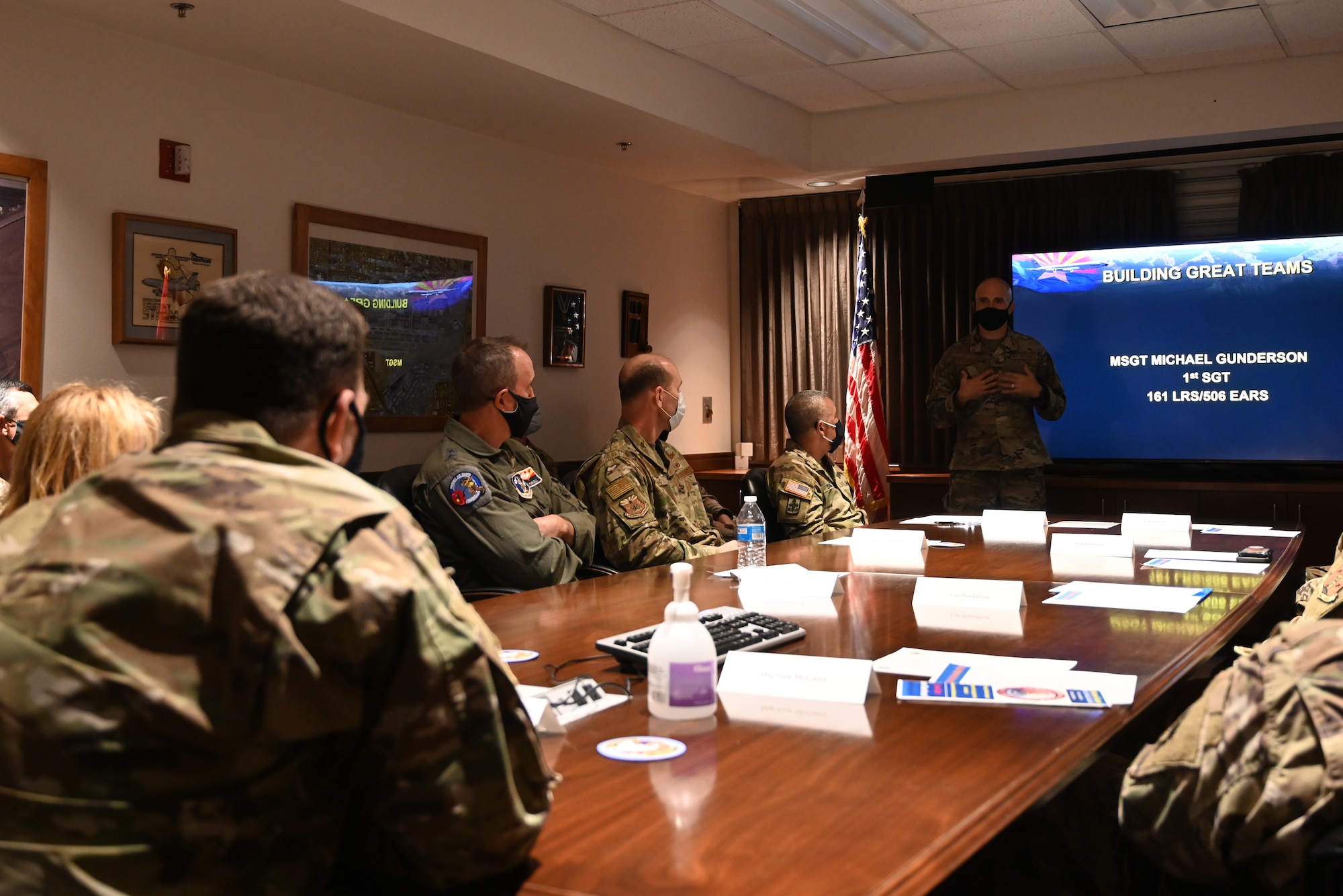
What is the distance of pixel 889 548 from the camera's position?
3.19m

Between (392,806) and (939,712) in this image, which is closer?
(392,806)

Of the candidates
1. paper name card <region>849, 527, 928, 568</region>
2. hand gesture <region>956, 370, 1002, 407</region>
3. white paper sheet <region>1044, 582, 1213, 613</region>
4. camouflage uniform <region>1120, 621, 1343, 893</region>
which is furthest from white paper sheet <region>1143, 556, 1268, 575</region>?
hand gesture <region>956, 370, 1002, 407</region>

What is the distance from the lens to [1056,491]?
623cm

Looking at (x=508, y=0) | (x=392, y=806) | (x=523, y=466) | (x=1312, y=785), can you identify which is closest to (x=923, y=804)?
(x=1312, y=785)

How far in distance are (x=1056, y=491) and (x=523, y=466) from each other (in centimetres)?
351

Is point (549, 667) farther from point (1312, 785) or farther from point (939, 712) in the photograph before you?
point (1312, 785)

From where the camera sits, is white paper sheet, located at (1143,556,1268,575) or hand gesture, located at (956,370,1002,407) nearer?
white paper sheet, located at (1143,556,1268,575)

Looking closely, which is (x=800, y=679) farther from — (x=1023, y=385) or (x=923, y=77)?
(x=923, y=77)

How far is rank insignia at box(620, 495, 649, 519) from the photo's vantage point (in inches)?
151

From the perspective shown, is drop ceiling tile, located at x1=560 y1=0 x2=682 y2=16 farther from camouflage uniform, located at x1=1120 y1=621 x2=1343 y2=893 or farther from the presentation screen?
camouflage uniform, located at x1=1120 y1=621 x2=1343 y2=893

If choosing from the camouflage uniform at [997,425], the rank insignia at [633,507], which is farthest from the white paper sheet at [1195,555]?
the camouflage uniform at [997,425]

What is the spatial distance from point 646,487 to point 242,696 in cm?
314

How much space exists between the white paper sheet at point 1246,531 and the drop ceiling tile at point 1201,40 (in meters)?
2.12

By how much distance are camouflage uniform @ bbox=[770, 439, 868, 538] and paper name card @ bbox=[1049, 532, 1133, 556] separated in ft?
4.05
